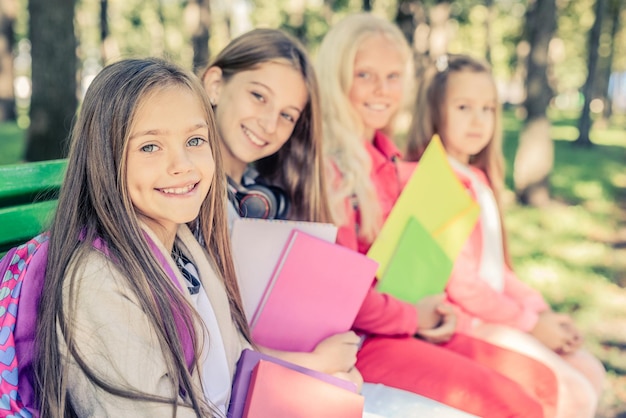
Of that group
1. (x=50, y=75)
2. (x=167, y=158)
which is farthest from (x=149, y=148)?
(x=50, y=75)

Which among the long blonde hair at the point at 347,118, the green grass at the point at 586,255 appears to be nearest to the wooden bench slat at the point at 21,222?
the long blonde hair at the point at 347,118

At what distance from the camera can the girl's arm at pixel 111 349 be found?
4.69 feet

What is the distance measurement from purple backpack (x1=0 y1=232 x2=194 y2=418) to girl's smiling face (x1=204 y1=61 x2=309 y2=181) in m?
1.01

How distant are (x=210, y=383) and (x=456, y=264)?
1508mm

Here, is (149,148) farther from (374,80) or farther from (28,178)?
(374,80)

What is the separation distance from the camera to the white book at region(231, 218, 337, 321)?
84.7 inches

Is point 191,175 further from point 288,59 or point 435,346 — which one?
point 435,346

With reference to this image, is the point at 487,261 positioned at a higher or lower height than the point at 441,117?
lower

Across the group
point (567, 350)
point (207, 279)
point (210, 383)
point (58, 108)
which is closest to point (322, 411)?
point (210, 383)

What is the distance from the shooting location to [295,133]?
8.63 feet

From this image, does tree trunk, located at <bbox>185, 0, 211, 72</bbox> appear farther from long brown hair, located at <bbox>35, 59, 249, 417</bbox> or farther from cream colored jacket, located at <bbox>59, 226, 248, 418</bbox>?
cream colored jacket, located at <bbox>59, 226, 248, 418</bbox>

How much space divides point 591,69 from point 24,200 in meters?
15.2

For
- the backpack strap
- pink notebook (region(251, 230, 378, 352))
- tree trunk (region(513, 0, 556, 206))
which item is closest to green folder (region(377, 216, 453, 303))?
pink notebook (region(251, 230, 378, 352))

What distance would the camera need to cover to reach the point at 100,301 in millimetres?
1453
